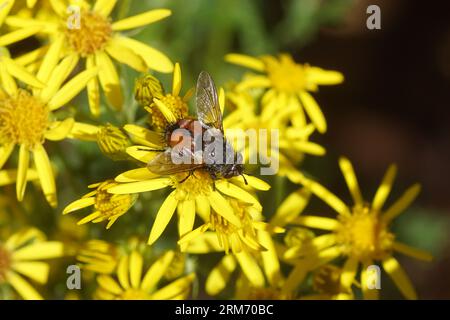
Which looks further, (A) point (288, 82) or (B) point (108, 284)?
(A) point (288, 82)

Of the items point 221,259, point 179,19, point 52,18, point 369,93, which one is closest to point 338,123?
point 369,93

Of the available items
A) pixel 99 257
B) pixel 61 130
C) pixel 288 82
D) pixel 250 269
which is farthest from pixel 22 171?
pixel 288 82

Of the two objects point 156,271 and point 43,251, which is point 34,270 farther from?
point 156,271

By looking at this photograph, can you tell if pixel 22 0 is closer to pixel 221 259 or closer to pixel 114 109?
pixel 114 109

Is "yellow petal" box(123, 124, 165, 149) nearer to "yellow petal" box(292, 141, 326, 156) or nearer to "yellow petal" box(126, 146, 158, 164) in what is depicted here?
"yellow petal" box(126, 146, 158, 164)

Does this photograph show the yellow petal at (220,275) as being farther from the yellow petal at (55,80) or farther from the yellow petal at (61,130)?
the yellow petal at (55,80)

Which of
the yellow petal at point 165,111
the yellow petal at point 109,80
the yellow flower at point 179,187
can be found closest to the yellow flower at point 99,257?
the yellow flower at point 179,187
